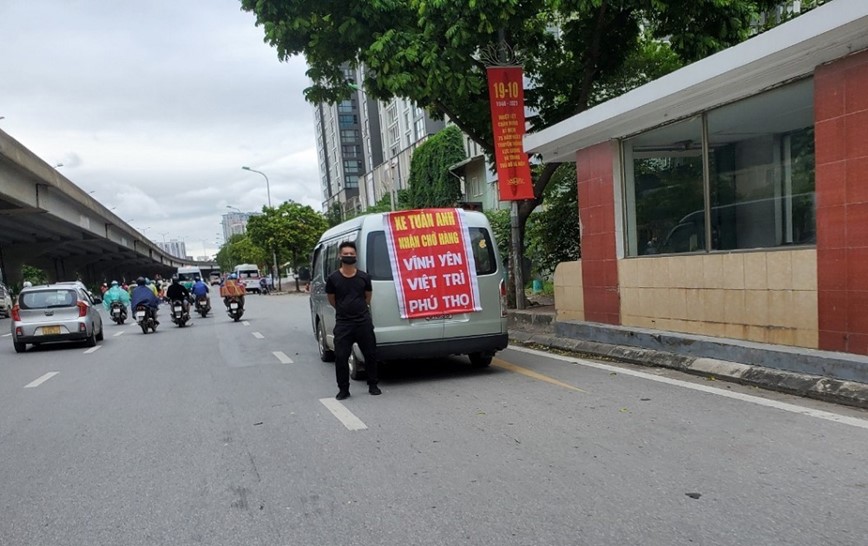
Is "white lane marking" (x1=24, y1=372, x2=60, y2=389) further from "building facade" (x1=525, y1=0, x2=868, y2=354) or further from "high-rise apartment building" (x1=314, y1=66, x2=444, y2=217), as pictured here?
"high-rise apartment building" (x1=314, y1=66, x2=444, y2=217)

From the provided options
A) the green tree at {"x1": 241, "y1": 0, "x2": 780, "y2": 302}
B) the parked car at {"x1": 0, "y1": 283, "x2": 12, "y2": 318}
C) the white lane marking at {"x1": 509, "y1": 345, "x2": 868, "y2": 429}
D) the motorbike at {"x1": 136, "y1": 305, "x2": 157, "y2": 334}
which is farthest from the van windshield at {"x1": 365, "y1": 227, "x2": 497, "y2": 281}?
the parked car at {"x1": 0, "y1": 283, "x2": 12, "y2": 318}

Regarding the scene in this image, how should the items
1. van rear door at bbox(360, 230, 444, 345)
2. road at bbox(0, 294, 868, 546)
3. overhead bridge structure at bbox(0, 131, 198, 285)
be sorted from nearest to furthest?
1. road at bbox(0, 294, 868, 546)
2. van rear door at bbox(360, 230, 444, 345)
3. overhead bridge structure at bbox(0, 131, 198, 285)

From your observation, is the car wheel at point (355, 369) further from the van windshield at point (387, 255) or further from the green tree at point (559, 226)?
the green tree at point (559, 226)

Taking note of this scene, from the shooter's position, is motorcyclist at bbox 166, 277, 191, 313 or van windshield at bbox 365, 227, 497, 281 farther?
motorcyclist at bbox 166, 277, 191, 313

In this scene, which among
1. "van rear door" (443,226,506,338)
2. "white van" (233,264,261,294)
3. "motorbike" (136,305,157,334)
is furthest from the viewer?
"white van" (233,264,261,294)

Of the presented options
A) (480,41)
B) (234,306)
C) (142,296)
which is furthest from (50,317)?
(480,41)

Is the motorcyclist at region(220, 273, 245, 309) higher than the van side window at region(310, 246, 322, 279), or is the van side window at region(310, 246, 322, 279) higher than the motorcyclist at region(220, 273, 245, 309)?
the van side window at region(310, 246, 322, 279)

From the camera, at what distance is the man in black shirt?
7.14 meters


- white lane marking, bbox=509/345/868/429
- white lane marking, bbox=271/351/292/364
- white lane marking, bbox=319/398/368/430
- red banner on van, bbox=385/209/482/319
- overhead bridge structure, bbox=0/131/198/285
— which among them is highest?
overhead bridge structure, bbox=0/131/198/285

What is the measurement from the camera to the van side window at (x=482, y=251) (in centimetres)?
820

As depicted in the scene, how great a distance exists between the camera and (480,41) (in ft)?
37.9

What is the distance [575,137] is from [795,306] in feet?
13.8

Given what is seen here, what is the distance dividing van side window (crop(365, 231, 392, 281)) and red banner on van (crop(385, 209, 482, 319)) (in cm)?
6

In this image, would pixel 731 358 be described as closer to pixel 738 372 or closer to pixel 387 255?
pixel 738 372
